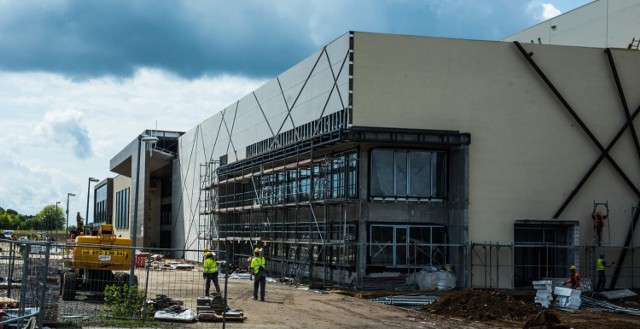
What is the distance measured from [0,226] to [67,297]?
170m

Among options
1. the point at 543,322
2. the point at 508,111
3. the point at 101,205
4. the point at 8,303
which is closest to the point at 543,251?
the point at 508,111

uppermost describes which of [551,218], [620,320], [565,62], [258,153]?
[565,62]

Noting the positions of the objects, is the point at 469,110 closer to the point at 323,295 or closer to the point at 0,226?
the point at 323,295

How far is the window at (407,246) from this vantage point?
3134 centimetres

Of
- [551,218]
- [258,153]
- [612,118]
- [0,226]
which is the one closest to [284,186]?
[258,153]

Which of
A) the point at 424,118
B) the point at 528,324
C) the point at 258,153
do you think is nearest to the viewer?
the point at 528,324

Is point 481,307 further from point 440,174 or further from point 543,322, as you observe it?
point 440,174

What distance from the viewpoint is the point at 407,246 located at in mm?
31391

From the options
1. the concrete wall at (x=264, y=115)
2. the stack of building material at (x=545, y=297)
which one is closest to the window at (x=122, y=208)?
the concrete wall at (x=264, y=115)

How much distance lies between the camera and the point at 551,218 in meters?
32.8

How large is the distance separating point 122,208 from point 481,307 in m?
69.6

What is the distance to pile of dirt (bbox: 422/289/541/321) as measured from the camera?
899 inches

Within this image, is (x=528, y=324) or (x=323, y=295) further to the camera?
(x=323, y=295)

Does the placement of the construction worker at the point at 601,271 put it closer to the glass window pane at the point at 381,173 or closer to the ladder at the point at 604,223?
the ladder at the point at 604,223
